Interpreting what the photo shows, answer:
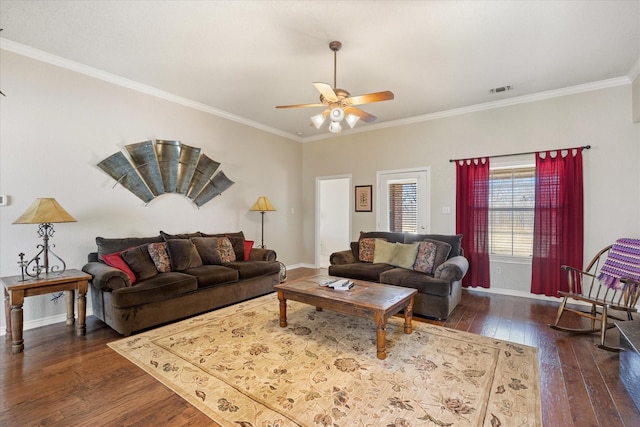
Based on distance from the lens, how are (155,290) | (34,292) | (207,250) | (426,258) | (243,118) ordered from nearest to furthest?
(34,292)
(155,290)
(426,258)
(207,250)
(243,118)

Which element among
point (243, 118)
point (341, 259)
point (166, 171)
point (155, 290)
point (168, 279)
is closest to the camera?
point (155, 290)

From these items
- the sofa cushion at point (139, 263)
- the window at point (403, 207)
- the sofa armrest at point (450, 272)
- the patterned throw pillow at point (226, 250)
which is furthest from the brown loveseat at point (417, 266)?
the sofa cushion at point (139, 263)

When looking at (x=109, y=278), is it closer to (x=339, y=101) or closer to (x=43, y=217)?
(x=43, y=217)

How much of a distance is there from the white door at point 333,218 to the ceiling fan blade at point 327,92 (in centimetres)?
397

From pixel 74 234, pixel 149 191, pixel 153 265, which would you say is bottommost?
pixel 153 265

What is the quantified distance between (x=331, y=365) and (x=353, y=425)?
2.25ft

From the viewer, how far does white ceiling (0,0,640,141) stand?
2.53m

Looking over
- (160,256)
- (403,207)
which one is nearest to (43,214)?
(160,256)

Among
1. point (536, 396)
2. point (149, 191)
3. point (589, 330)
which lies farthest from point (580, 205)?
point (149, 191)

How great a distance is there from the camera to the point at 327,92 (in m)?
2.79

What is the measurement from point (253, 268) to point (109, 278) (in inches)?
68.4

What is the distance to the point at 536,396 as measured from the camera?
198cm

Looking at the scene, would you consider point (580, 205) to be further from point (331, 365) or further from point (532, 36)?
point (331, 365)

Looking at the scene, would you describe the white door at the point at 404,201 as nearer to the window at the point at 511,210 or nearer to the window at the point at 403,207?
the window at the point at 403,207
